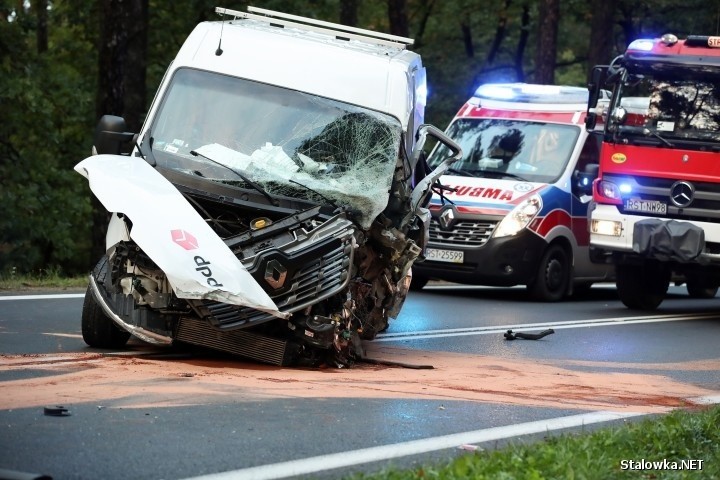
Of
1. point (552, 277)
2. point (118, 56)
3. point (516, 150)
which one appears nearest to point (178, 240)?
point (552, 277)

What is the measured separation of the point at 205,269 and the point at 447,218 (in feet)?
27.8

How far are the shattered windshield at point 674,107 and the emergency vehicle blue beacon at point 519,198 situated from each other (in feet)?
4.15

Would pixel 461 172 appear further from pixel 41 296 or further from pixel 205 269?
pixel 205 269

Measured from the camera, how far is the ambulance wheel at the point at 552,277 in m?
17.2

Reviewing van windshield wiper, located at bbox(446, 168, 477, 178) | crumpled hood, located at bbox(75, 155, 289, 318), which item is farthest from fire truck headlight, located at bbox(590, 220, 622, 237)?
crumpled hood, located at bbox(75, 155, 289, 318)

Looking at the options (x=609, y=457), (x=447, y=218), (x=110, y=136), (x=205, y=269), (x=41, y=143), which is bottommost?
(x=41, y=143)

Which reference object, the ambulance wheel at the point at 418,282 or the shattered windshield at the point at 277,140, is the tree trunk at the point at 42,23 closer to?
the ambulance wheel at the point at 418,282

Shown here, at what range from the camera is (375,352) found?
1130cm

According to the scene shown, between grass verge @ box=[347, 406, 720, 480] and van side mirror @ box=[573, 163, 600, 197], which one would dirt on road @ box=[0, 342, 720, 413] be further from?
van side mirror @ box=[573, 163, 600, 197]

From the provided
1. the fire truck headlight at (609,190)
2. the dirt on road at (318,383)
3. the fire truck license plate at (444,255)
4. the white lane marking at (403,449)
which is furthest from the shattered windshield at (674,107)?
the white lane marking at (403,449)

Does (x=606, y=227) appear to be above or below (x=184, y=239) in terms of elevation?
below

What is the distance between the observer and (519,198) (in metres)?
16.8

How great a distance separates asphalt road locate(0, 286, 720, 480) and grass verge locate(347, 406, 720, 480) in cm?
39

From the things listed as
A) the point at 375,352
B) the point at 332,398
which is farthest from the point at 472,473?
the point at 375,352
